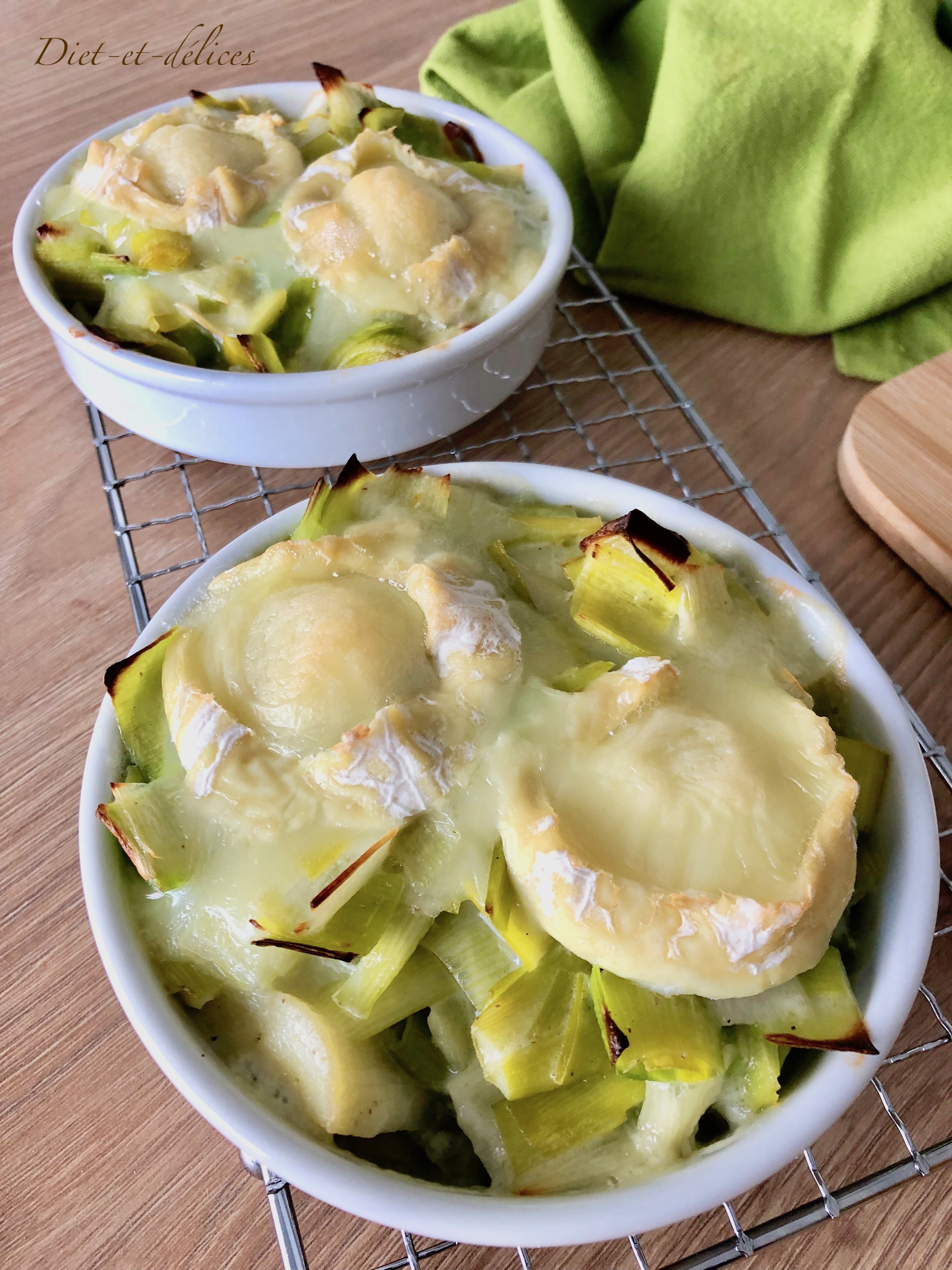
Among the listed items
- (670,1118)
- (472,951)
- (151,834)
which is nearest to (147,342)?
(151,834)

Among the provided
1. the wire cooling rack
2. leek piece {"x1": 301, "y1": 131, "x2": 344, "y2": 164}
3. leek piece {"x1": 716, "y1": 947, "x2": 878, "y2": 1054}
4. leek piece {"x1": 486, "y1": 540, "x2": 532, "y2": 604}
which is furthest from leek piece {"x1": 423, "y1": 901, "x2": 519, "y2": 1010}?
leek piece {"x1": 301, "y1": 131, "x2": 344, "y2": 164}

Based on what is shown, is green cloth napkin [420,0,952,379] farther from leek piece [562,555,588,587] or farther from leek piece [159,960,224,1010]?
leek piece [159,960,224,1010]

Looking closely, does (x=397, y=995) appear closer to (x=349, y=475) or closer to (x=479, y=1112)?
(x=479, y=1112)

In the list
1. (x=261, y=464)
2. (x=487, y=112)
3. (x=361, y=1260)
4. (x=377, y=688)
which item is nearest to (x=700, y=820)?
(x=377, y=688)

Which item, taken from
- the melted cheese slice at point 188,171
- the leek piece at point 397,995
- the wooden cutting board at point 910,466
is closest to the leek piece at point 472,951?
the leek piece at point 397,995

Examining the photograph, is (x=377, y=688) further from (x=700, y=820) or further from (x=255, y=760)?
(x=700, y=820)
